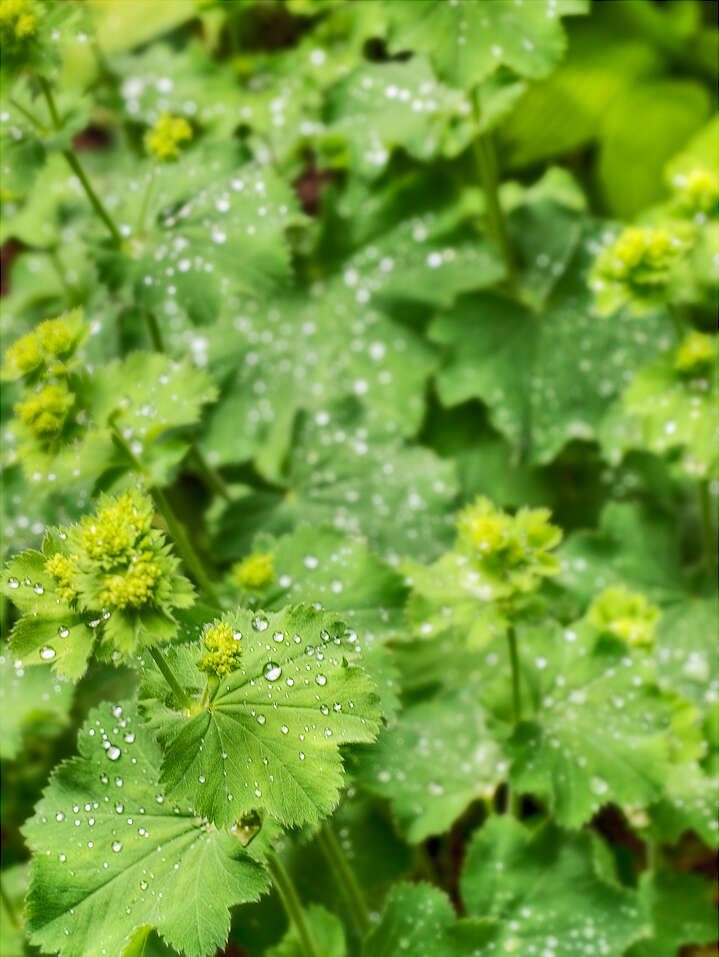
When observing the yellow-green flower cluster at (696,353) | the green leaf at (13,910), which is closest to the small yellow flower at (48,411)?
the green leaf at (13,910)

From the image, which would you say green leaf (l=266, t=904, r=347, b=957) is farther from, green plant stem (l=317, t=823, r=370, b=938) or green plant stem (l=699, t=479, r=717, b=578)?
green plant stem (l=699, t=479, r=717, b=578)

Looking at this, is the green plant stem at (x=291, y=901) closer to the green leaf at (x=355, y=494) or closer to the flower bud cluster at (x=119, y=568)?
the flower bud cluster at (x=119, y=568)

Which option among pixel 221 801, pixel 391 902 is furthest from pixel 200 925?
pixel 391 902

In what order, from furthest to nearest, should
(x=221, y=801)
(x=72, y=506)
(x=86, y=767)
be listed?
(x=72, y=506)
(x=86, y=767)
(x=221, y=801)

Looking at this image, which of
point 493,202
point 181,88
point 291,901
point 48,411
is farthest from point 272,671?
point 181,88

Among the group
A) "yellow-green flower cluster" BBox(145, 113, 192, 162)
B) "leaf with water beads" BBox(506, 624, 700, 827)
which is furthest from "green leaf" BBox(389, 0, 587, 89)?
"leaf with water beads" BBox(506, 624, 700, 827)

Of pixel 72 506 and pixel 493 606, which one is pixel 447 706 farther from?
pixel 72 506
